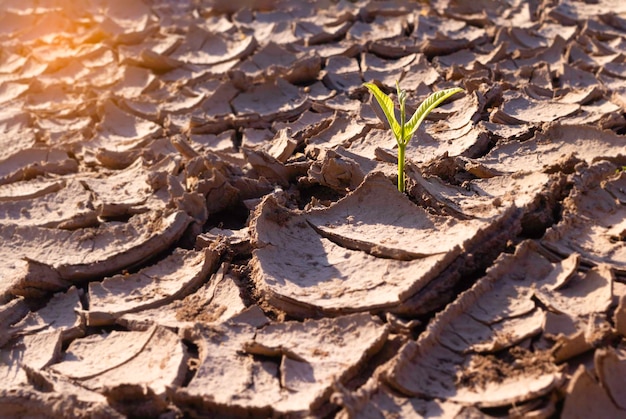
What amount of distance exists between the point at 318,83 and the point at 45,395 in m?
1.67

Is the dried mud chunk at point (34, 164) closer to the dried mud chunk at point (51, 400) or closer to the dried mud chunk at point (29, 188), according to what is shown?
the dried mud chunk at point (29, 188)

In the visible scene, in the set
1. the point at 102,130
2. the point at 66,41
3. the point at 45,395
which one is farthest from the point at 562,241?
the point at 66,41

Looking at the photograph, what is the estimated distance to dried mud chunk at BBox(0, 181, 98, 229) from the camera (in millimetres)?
1994

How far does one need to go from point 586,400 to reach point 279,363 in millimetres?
548

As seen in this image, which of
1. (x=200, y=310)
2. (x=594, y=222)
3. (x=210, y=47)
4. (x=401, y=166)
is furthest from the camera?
(x=210, y=47)

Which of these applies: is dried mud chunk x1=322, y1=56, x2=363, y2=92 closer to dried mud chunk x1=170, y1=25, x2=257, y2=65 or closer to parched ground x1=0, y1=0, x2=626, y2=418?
parched ground x1=0, y1=0, x2=626, y2=418

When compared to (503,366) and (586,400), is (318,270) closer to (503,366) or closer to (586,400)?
(503,366)

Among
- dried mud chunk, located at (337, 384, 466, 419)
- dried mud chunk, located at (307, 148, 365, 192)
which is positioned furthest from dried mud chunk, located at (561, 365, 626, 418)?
dried mud chunk, located at (307, 148, 365, 192)

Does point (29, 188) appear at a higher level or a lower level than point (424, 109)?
lower

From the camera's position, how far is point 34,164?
2340 mm

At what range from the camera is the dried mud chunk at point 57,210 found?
1994 millimetres

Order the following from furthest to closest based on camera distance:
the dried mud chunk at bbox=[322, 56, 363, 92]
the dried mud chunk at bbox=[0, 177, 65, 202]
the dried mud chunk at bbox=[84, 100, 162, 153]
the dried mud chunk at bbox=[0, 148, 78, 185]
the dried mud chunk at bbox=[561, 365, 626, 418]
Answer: the dried mud chunk at bbox=[322, 56, 363, 92], the dried mud chunk at bbox=[84, 100, 162, 153], the dried mud chunk at bbox=[0, 148, 78, 185], the dried mud chunk at bbox=[0, 177, 65, 202], the dried mud chunk at bbox=[561, 365, 626, 418]

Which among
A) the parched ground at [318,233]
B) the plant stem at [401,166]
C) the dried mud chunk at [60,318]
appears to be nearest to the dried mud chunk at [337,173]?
the parched ground at [318,233]

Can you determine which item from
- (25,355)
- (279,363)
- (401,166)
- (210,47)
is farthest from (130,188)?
(210,47)
